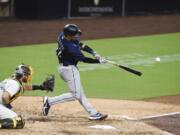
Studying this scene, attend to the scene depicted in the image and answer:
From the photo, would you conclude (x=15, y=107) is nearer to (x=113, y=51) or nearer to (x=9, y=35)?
(x=113, y=51)

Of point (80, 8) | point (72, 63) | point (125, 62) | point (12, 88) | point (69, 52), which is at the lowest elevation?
point (125, 62)

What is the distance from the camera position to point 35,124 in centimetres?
1138

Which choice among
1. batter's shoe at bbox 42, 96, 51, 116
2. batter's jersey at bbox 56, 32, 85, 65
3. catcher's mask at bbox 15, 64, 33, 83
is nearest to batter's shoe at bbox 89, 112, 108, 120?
batter's shoe at bbox 42, 96, 51, 116

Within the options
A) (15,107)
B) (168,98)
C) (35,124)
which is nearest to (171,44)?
(168,98)

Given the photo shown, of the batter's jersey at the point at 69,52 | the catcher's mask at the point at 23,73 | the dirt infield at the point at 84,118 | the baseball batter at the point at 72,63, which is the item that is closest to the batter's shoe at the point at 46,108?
the dirt infield at the point at 84,118

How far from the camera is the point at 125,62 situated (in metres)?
19.0

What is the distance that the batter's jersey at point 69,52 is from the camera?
38.7ft

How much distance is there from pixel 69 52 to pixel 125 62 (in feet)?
24.0

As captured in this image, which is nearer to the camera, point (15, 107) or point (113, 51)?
point (15, 107)

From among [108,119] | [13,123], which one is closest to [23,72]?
[13,123]

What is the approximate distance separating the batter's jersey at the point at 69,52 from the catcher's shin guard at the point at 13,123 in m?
1.63

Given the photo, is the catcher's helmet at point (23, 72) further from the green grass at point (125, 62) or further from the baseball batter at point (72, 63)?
the green grass at point (125, 62)

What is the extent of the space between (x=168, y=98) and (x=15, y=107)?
3.76 metres

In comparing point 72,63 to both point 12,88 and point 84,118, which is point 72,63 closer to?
point 84,118
